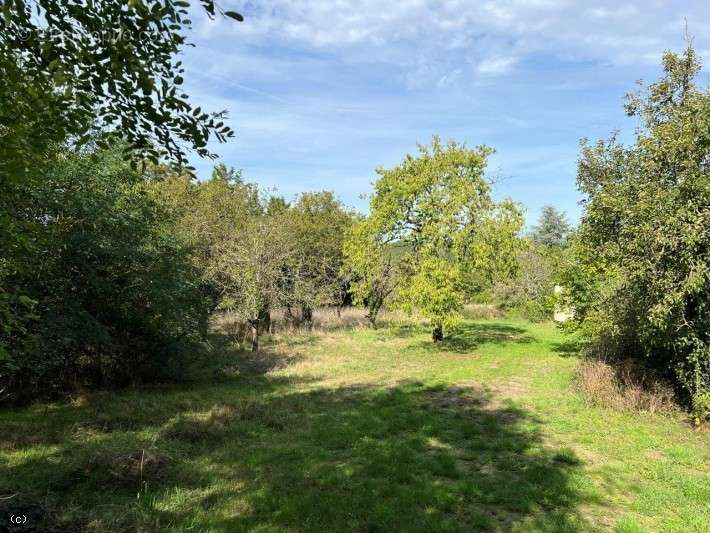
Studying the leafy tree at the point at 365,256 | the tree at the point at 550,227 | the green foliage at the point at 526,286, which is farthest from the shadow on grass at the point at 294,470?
the tree at the point at 550,227

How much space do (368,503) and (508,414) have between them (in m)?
5.90

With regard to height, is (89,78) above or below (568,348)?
above

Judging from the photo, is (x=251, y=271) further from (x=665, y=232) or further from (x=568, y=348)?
(x=665, y=232)

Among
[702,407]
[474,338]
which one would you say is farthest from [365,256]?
[702,407]

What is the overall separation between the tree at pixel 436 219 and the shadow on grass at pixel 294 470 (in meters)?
7.43

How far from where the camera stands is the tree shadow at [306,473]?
620 centimetres

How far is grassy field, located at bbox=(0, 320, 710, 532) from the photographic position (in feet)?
20.6

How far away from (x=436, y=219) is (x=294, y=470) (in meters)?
14.0

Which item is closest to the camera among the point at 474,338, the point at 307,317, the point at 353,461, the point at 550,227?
the point at 353,461

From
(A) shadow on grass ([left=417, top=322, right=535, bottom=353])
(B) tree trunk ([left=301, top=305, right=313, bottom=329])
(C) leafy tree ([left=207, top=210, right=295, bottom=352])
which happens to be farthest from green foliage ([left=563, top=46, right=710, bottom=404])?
(B) tree trunk ([left=301, top=305, right=313, bottom=329])

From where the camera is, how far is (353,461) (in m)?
8.34

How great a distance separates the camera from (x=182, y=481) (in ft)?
24.0

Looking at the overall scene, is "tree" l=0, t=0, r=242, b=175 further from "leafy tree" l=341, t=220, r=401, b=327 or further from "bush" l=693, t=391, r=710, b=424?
"leafy tree" l=341, t=220, r=401, b=327

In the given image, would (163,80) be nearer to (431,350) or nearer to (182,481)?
(182,481)
